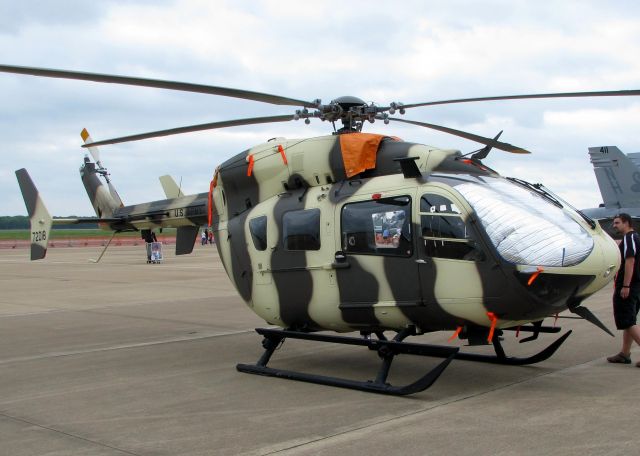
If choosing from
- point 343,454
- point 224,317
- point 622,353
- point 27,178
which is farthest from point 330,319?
point 27,178

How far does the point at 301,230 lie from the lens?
293 inches

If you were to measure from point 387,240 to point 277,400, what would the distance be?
5.98 feet

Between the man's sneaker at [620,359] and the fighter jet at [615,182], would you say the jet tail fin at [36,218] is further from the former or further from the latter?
the fighter jet at [615,182]

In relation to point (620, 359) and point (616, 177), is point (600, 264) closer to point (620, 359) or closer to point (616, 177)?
point (620, 359)

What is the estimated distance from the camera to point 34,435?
526 centimetres

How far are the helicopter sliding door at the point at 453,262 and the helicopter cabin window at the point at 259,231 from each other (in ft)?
6.96

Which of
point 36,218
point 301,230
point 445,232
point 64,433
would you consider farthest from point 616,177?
point 64,433

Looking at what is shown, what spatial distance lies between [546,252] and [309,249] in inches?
98.3

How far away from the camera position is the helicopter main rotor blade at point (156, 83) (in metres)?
6.25

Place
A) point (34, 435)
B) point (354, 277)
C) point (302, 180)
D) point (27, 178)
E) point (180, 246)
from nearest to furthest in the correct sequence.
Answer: point (34, 435) → point (354, 277) → point (302, 180) → point (180, 246) → point (27, 178)

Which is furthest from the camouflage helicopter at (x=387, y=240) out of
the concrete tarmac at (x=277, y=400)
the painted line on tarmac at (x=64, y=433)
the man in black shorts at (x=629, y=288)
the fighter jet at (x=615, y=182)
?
the fighter jet at (x=615, y=182)

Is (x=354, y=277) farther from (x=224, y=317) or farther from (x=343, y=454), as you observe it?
(x=224, y=317)

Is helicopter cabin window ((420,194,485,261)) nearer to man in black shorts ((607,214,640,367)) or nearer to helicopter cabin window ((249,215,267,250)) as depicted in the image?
Result: helicopter cabin window ((249,215,267,250))

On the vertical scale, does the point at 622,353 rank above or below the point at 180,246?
below
